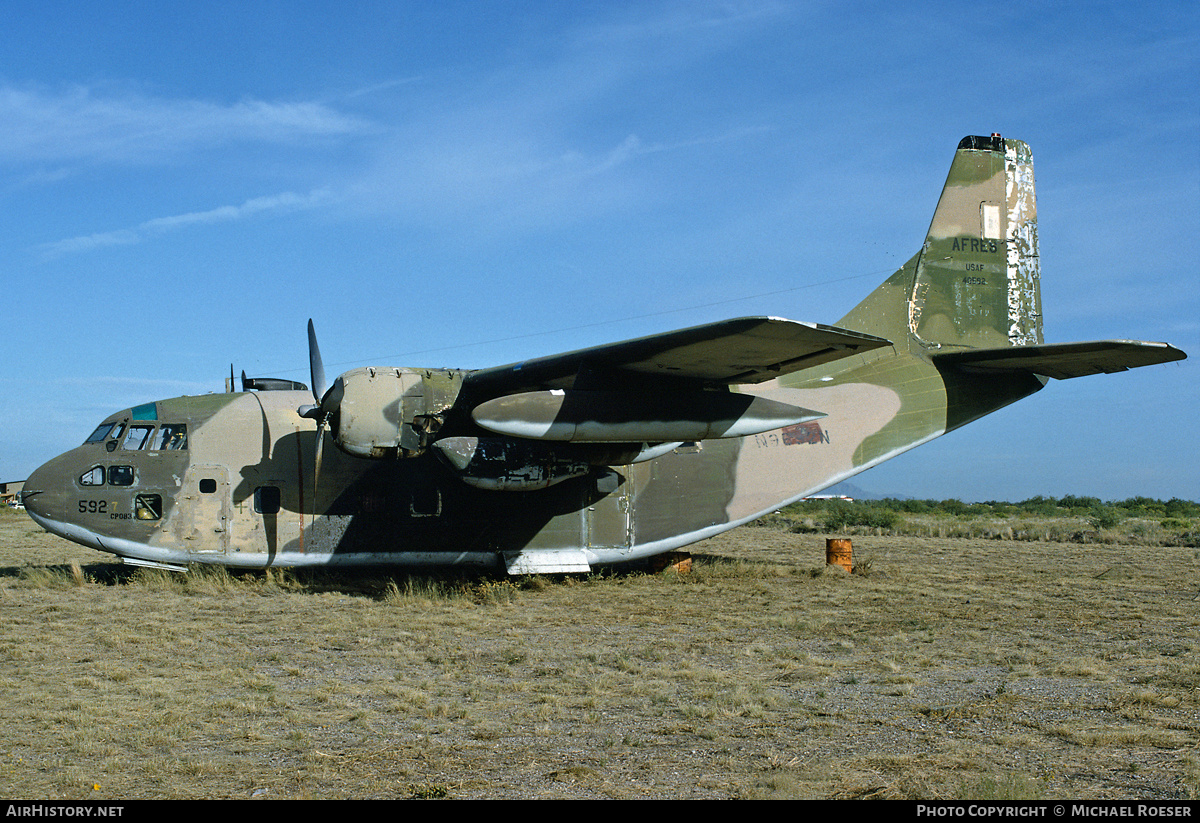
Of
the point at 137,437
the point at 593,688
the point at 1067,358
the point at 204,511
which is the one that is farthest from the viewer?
the point at 137,437

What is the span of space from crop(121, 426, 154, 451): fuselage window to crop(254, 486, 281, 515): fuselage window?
1.94m

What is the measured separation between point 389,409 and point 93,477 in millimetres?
5161

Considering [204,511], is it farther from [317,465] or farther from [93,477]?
[317,465]

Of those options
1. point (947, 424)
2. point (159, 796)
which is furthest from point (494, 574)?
point (159, 796)

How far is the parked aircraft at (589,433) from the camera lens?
11945 mm

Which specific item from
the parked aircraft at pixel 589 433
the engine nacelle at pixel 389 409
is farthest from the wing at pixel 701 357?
the engine nacelle at pixel 389 409

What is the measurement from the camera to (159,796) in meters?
4.81

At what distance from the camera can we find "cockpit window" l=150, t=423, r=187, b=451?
44.9 ft

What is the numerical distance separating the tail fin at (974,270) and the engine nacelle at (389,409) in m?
7.94

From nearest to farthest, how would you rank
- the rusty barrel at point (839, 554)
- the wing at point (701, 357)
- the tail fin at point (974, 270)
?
the wing at point (701, 357) → the tail fin at point (974, 270) → the rusty barrel at point (839, 554)

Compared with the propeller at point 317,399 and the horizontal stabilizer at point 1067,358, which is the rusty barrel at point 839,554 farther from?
the propeller at point 317,399

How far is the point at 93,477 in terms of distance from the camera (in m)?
13.4

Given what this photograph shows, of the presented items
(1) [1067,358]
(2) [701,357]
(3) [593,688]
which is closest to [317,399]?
(2) [701,357]
